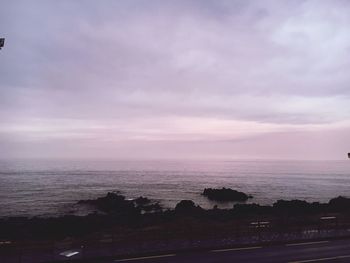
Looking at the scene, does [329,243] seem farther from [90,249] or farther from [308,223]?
[90,249]

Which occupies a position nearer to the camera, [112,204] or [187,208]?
[187,208]

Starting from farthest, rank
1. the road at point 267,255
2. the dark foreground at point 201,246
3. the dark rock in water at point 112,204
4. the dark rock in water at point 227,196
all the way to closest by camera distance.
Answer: the dark rock in water at point 227,196, the dark rock in water at point 112,204, the dark foreground at point 201,246, the road at point 267,255

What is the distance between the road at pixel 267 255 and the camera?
18016 mm

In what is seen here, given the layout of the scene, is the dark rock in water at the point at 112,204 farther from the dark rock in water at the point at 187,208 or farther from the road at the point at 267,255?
the road at the point at 267,255

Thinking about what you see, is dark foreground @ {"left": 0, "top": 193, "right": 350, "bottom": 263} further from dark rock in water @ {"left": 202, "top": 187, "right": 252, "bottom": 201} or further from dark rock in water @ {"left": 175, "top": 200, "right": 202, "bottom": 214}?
dark rock in water @ {"left": 202, "top": 187, "right": 252, "bottom": 201}

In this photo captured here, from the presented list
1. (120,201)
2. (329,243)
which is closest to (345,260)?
(329,243)

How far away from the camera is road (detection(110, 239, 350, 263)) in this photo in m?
18.0

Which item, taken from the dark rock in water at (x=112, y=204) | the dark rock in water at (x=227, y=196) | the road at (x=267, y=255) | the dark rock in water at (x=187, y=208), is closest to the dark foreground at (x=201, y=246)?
the road at (x=267, y=255)

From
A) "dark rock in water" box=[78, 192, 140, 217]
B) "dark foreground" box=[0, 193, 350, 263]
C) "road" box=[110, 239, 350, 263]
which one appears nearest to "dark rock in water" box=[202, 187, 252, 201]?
"dark rock in water" box=[78, 192, 140, 217]

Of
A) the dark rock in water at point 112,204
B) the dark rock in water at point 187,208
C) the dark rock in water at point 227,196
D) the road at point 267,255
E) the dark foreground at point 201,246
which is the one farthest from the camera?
the dark rock in water at point 227,196

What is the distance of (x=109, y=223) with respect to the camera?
145 ft

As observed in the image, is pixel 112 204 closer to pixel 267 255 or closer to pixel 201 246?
pixel 201 246

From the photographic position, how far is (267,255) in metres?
19.3

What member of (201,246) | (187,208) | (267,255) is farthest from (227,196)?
(267,255)
